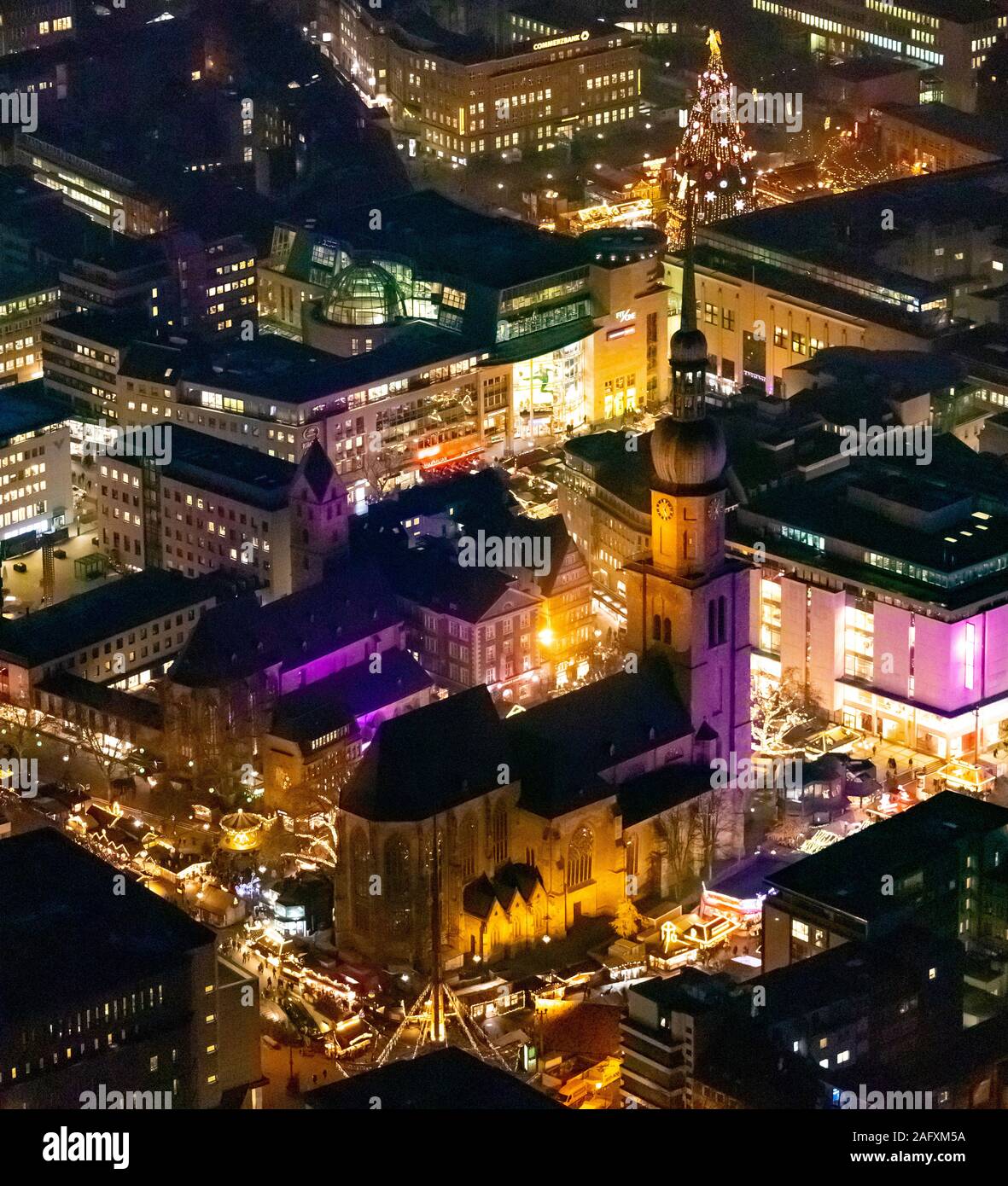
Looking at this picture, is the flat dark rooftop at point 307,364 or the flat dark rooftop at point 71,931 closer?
the flat dark rooftop at point 71,931

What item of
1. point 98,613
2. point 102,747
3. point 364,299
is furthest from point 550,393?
point 102,747

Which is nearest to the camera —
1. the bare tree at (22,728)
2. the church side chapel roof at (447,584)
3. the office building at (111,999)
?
the office building at (111,999)

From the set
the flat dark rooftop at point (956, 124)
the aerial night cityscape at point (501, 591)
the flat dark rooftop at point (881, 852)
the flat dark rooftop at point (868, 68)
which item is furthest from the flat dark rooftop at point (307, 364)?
the flat dark rooftop at point (868, 68)

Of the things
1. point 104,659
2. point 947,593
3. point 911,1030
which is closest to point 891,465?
point 947,593

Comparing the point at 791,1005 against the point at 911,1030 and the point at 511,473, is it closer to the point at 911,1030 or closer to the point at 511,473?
the point at 911,1030

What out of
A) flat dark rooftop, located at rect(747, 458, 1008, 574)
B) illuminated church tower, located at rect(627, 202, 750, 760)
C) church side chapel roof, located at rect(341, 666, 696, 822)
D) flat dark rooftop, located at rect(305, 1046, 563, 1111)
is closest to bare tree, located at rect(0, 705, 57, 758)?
church side chapel roof, located at rect(341, 666, 696, 822)

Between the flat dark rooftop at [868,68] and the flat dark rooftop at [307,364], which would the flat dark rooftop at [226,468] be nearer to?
the flat dark rooftop at [307,364]
